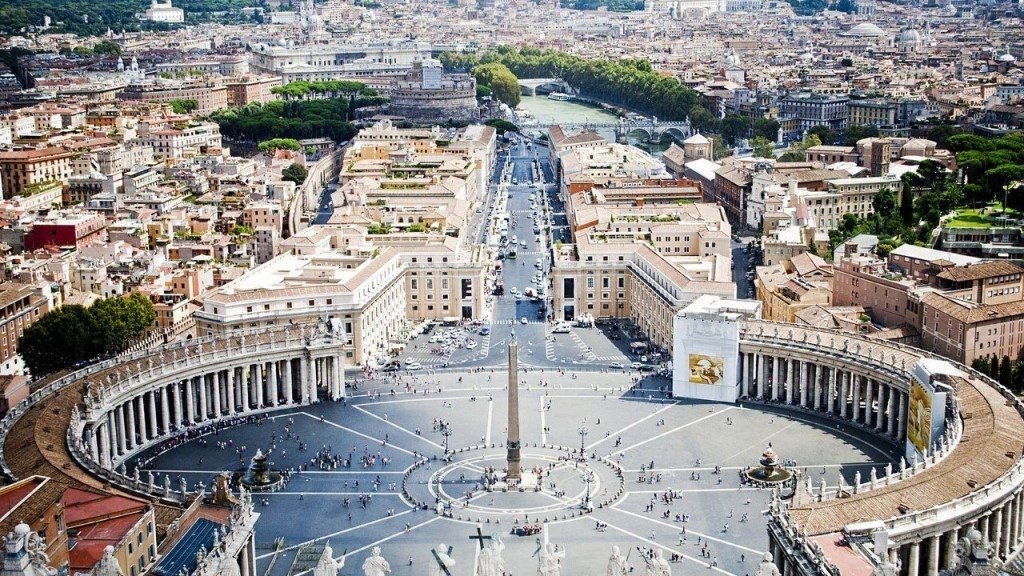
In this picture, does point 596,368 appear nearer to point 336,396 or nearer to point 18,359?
point 336,396

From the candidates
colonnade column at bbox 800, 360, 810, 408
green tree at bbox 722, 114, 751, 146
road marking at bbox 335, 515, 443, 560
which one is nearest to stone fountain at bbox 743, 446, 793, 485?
colonnade column at bbox 800, 360, 810, 408

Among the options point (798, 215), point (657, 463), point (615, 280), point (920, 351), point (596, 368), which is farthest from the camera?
point (798, 215)

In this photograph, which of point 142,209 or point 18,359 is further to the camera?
point 142,209

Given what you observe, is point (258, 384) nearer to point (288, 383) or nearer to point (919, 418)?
point (288, 383)

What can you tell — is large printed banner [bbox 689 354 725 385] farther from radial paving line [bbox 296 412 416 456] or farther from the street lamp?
radial paving line [bbox 296 412 416 456]

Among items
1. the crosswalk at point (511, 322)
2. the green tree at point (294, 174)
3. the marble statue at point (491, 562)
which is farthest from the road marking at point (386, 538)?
the green tree at point (294, 174)

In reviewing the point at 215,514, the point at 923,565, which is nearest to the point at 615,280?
the point at 923,565

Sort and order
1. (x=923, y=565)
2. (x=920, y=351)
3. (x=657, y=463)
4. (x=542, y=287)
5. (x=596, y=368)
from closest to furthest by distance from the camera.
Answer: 1. (x=923, y=565)
2. (x=657, y=463)
3. (x=920, y=351)
4. (x=596, y=368)
5. (x=542, y=287)
